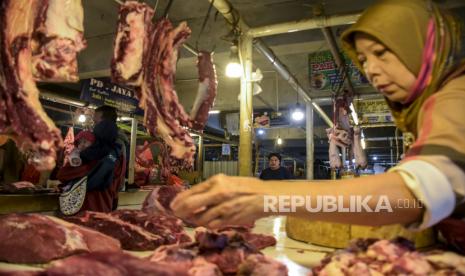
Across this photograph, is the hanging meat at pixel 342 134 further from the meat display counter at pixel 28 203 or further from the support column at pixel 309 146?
the meat display counter at pixel 28 203

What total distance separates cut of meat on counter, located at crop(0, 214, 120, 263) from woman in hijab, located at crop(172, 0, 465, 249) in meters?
0.78

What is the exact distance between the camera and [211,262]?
166cm

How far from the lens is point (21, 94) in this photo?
1.74m

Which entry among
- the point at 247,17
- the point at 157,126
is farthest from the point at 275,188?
the point at 247,17

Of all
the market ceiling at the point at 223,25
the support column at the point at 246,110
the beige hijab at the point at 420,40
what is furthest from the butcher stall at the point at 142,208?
the market ceiling at the point at 223,25

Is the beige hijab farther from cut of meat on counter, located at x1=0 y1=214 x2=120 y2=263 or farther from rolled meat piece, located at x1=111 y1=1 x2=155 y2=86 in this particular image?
cut of meat on counter, located at x1=0 y1=214 x2=120 y2=263

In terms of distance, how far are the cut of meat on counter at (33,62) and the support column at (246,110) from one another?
3.45m

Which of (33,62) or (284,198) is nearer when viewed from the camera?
(284,198)

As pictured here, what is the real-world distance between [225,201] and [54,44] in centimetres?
131

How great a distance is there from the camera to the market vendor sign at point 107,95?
749 cm

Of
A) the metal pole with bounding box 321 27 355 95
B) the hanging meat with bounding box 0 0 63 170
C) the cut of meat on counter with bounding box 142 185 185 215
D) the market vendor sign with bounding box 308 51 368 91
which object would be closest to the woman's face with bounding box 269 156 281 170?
the market vendor sign with bounding box 308 51 368 91

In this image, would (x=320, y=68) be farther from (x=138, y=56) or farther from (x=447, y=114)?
(x=447, y=114)

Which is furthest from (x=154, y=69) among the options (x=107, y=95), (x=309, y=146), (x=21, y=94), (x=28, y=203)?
(x=309, y=146)

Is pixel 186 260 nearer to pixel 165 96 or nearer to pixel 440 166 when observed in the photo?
pixel 440 166
